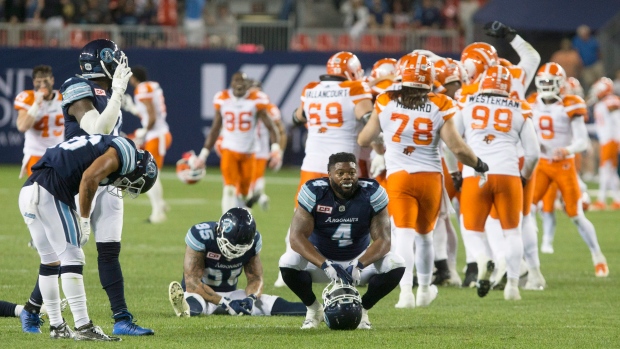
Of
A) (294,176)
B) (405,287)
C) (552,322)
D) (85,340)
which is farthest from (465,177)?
(294,176)

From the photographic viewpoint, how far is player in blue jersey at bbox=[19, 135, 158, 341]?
6586mm

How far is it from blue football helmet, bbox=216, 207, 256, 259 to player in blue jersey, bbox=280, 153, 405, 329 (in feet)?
1.97

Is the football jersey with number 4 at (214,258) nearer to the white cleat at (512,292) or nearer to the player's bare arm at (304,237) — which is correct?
the player's bare arm at (304,237)

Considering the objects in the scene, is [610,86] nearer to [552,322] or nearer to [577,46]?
[577,46]

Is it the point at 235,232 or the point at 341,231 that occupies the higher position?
the point at 341,231

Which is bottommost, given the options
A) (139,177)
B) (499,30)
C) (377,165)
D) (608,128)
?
(608,128)

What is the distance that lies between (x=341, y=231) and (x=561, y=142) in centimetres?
503

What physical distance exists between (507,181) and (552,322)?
1612 millimetres

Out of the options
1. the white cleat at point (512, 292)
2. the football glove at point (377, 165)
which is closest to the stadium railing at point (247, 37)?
the football glove at point (377, 165)

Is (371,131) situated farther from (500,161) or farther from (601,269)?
(601,269)

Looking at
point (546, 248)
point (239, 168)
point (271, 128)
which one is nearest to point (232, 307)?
point (271, 128)

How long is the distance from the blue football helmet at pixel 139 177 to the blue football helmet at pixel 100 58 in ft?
2.59

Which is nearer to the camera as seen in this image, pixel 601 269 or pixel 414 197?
pixel 414 197

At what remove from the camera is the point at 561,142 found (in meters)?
11.9
